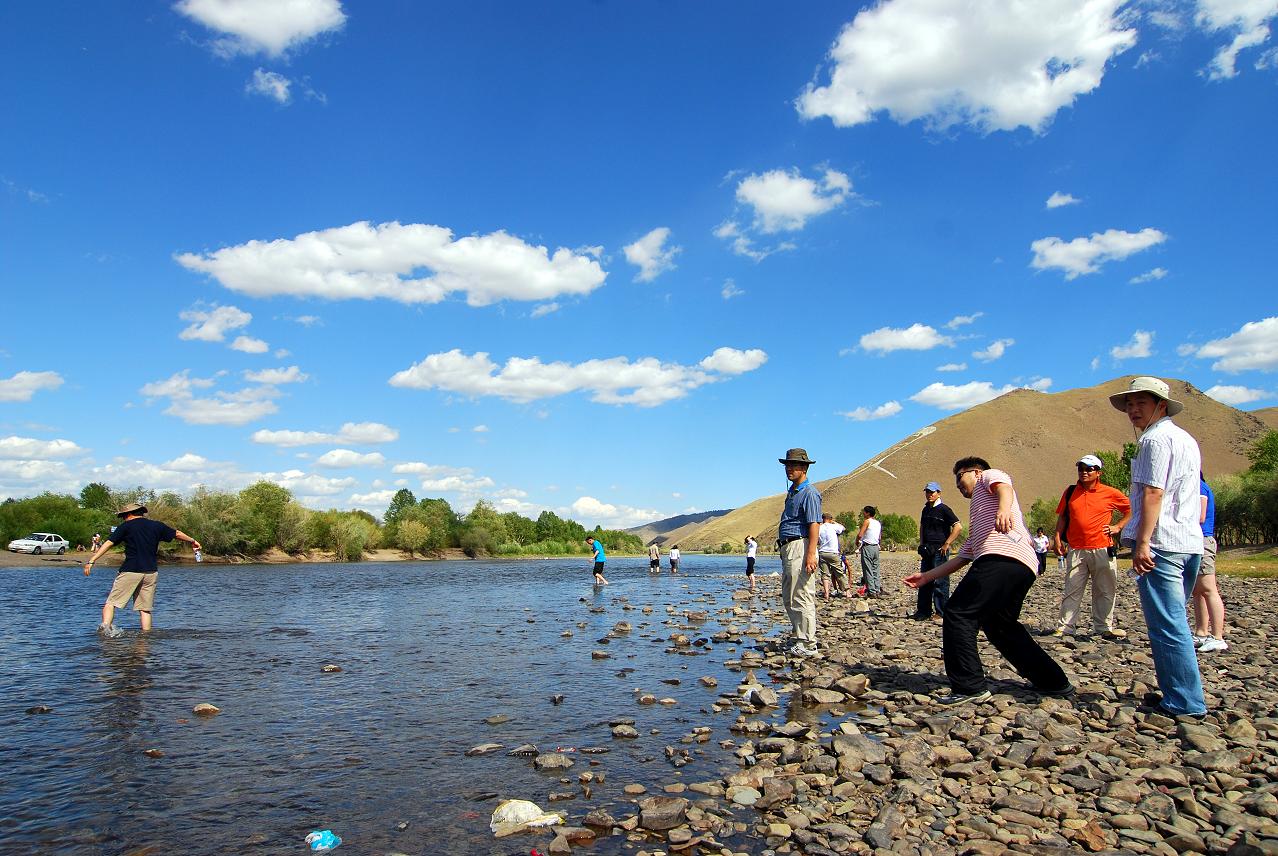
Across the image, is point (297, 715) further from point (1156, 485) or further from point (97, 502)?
point (97, 502)

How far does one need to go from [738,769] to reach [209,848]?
4383 mm

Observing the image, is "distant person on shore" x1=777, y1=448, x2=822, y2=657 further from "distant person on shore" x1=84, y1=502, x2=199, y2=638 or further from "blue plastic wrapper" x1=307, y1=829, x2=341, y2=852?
"distant person on shore" x1=84, y1=502, x2=199, y2=638

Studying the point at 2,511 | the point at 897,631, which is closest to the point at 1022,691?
the point at 897,631

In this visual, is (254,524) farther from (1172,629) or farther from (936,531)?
(1172,629)

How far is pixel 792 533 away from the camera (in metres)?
11.2

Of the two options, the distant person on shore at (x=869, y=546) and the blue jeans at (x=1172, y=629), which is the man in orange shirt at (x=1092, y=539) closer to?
the blue jeans at (x=1172, y=629)

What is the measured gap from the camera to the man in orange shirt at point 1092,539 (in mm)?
11281

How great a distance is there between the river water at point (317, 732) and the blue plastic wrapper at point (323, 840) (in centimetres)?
10

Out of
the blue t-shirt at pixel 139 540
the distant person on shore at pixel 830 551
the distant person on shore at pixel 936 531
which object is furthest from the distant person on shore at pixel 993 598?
the blue t-shirt at pixel 139 540

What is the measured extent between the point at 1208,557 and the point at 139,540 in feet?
63.0

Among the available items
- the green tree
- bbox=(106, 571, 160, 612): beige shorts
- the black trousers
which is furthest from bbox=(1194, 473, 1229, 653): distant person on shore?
the green tree

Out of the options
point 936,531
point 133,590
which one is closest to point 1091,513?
point 936,531

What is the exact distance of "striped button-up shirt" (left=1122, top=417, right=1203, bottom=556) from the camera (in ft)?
22.1

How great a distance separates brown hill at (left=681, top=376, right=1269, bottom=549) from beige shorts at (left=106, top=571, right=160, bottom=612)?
154 metres
